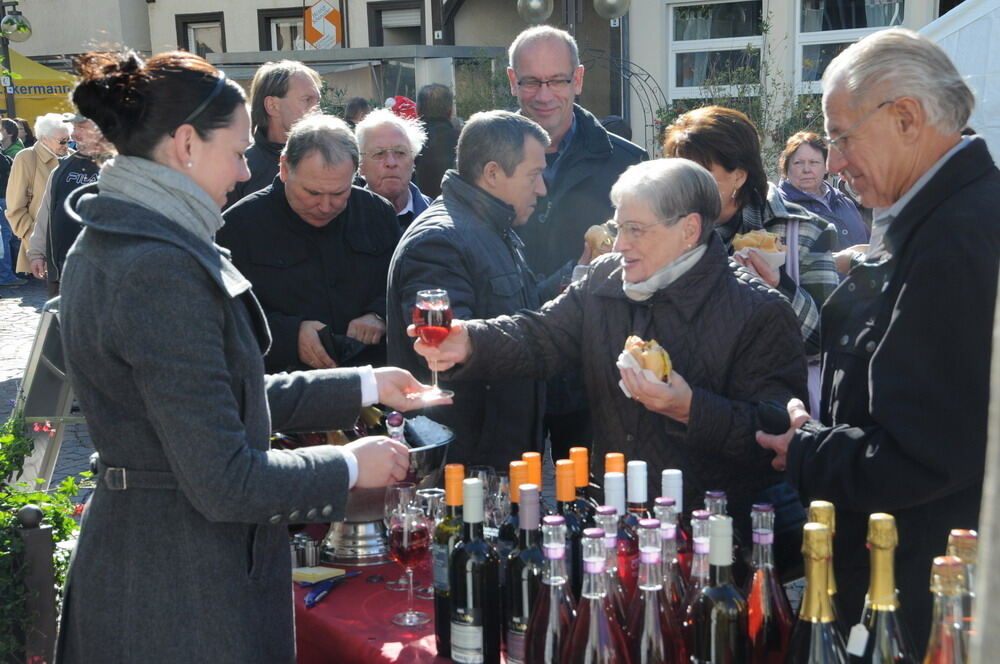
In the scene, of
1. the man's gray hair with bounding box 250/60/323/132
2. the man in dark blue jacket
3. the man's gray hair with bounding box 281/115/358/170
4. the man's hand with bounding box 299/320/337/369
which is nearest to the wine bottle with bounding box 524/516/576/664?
the man in dark blue jacket

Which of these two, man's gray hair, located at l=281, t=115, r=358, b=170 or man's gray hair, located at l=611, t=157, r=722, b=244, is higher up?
man's gray hair, located at l=281, t=115, r=358, b=170

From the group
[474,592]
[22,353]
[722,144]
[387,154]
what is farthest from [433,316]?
[22,353]

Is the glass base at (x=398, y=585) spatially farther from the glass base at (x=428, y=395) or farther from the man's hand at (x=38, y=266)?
the man's hand at (x=38, y=266)

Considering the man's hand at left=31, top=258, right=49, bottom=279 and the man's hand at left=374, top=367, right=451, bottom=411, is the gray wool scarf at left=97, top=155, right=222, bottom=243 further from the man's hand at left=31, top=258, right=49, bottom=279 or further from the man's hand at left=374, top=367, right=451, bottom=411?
the man's hand at left=31, top=258, right=49, bottom=279

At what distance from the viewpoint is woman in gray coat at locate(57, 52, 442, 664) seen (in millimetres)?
1860

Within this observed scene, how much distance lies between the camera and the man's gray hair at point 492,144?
144 inches

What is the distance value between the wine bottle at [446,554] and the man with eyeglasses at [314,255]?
6.18 feet

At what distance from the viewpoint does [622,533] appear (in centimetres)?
212

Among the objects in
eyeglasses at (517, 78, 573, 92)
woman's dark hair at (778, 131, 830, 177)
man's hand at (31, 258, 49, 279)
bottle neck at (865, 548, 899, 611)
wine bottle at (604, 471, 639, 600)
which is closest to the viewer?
bottle neck at (865, 548, 899, 611)

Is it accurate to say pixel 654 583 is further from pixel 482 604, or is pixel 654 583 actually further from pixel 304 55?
pixel 304 55

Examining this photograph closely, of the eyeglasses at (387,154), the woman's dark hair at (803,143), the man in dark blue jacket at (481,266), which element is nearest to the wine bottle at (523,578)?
the man in dark blue jacket at (481,266)

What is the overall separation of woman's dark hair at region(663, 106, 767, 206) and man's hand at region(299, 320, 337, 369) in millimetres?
1506

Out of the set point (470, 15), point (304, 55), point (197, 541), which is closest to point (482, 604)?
point (197, 541)

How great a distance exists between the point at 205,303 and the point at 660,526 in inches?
36.4
